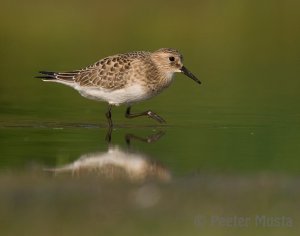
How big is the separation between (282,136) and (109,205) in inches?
212

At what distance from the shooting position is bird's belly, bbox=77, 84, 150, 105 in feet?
57.0

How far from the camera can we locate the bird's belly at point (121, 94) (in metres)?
17.4

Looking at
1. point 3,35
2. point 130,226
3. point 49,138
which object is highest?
point 3,35

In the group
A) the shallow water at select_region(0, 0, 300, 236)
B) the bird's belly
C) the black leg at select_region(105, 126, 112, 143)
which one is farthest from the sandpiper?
the shallow water at select_region(0, 0, 300, 236)

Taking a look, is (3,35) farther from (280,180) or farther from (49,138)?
(280,180)

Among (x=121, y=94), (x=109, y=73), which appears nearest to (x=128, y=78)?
(x=121, y=94)

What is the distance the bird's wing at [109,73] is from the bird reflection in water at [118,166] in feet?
9.76

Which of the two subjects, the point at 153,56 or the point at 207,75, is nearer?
the point at 153,56

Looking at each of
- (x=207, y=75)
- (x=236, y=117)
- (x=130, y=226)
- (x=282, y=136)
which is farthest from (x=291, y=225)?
(x=207, y=75)

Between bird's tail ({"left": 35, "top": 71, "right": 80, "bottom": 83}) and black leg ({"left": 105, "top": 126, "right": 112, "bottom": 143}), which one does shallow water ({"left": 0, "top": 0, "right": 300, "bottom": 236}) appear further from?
bird's tail ({"left": 35, "top": 71, "right": 80, "bottom": 83})

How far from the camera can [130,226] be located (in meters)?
10.5

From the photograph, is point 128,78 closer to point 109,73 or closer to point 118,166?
point 109,73

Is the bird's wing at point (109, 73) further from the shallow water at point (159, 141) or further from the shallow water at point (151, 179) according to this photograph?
the shallow water at point (151, 179)

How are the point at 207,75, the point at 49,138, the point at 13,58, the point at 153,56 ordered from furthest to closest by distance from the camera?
the point at 13,58
the point at 207,75
the point at 153,56
the point at 49,138
